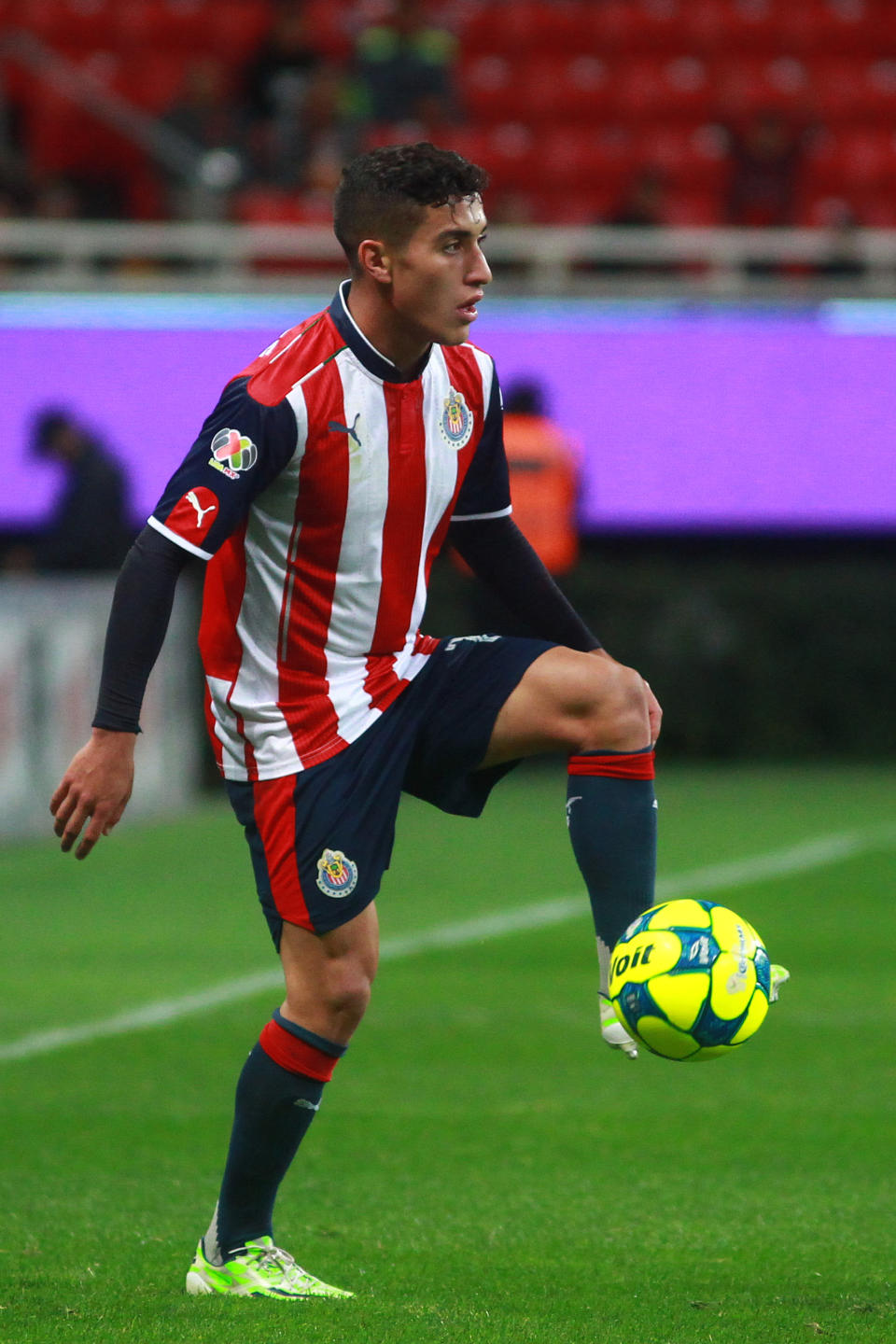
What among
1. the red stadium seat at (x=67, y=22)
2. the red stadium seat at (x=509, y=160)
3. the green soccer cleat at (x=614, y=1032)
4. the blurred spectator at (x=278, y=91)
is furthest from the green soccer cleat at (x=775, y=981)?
the red stadium seat at (x=67, y=22)

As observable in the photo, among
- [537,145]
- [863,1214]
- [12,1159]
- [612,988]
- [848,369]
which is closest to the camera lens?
[612,988]

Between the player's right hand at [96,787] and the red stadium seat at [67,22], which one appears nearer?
the player's right hand at [96,787]

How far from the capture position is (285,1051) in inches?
159

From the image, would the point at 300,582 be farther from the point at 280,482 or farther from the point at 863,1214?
the point at 863,1214

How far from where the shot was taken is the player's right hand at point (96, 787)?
366cm

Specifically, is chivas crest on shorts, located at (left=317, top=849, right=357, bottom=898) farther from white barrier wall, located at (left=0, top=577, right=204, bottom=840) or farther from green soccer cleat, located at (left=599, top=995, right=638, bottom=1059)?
white barrier wall, located at (left=0, top=577, right=204, bottom=840)

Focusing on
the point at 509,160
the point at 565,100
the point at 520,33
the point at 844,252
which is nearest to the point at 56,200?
the point at 509,160

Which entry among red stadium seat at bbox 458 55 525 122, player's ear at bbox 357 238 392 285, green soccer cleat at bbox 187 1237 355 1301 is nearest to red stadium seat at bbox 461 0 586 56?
red stadium seat at bbox 458 55 525 122

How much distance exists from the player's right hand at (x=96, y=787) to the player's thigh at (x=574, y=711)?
73 cm

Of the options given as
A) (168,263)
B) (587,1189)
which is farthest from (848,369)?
(587,1189)

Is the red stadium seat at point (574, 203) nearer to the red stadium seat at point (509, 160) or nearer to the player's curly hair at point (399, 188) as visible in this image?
the red stadium seat at point (509, 160)

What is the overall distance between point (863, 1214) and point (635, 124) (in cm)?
1464

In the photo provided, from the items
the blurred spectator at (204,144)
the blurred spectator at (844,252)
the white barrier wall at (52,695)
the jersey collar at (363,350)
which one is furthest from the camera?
the blurred spectator at (204,144)

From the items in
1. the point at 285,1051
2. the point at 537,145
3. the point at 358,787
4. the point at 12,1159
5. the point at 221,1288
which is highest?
the point at 537,145
